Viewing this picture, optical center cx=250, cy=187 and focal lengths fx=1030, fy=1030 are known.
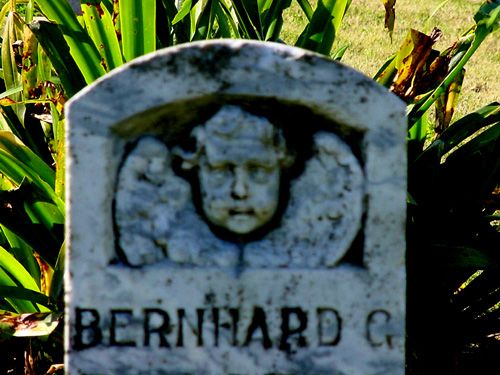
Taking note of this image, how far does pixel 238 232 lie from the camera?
2260mm

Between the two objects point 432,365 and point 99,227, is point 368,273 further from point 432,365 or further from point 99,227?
point 432,365

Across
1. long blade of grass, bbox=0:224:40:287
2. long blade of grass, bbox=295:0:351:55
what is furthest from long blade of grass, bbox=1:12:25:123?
long blade of grass, bbox=295:0:351:55

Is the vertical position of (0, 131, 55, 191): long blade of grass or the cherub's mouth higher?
(0, 131, 55, 191): long blade of grass

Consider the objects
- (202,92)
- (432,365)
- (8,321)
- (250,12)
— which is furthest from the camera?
(250,12)

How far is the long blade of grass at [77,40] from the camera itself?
10.7 ft

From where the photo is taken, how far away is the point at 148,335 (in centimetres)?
224

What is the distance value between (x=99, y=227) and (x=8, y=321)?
848 millimetres

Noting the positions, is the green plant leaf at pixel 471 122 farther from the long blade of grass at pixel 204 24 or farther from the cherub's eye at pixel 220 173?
the cherub's eye at pixel 220 173

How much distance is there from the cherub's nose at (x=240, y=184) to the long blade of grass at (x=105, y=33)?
45.9 inches

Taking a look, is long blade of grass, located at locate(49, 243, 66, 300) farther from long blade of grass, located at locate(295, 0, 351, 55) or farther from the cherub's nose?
long blade of grass, located at locate(295, 0, 351, 55)

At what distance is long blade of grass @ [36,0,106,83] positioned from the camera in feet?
10.7

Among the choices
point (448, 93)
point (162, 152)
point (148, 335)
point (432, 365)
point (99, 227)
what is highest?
point (448, 93)

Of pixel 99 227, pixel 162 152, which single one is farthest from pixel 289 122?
pixel 99 227

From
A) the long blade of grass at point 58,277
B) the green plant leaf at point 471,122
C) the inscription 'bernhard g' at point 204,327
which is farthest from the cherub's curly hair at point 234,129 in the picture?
the green plant leaf at point 471,122
